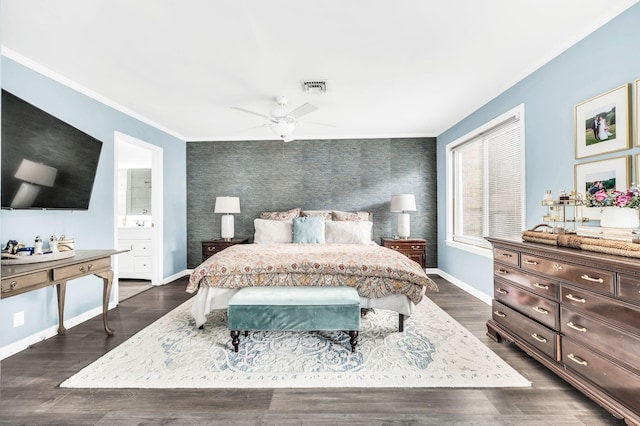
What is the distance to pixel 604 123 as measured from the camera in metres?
2.36

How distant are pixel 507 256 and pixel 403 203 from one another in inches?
95.8

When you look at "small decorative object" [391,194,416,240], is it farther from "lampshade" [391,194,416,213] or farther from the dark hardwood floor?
the dark hardwood floor

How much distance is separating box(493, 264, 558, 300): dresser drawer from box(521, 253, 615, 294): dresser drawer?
0.06 meters

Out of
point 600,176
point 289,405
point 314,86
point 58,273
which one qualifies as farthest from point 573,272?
point 58,273

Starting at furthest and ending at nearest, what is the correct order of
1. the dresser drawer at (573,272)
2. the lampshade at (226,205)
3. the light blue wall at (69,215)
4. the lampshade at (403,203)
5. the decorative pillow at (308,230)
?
the lampshade at (226,205), the lampshade at (403,203), the decorative pillow at (308,230), the light blue wall at (69,215), the dresser drawer at (573,272)

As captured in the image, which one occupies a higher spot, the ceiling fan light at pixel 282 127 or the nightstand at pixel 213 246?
the ceiling fan light at pixel 282 127

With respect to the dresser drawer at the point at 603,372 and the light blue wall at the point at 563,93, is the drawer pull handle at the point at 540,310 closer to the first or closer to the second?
the dresser drawer at the point at 603,372

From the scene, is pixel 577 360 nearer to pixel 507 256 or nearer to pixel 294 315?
pixel 507 256

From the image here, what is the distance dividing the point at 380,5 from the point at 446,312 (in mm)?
3111

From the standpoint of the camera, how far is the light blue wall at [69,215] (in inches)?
108

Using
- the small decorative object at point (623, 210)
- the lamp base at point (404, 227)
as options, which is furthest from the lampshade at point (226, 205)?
the small decorative object at point (623, 210)

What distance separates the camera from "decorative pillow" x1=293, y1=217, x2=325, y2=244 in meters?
4.52

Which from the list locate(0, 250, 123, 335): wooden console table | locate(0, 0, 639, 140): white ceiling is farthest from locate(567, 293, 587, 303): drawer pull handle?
locate(0, 250, 123, 335): wooden console table

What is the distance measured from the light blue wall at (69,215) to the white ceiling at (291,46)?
0.17 m
